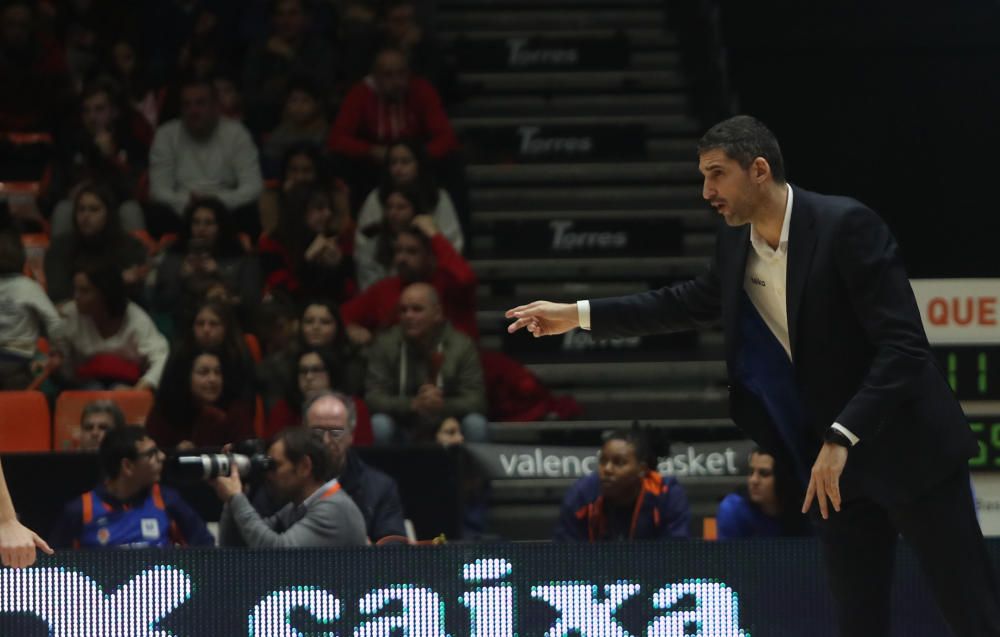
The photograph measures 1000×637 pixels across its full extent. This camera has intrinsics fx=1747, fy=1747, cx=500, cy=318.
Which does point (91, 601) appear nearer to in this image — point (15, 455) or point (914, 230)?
point (15, 455)

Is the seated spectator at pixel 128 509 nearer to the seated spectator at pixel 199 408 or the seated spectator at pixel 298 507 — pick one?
the seated spectator at pixel 298 507

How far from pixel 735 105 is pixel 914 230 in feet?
4.98

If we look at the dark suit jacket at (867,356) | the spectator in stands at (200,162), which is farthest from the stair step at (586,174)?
the dark suit jacket at (867,356)

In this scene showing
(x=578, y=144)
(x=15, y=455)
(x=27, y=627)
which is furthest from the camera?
(x=578, y=144)

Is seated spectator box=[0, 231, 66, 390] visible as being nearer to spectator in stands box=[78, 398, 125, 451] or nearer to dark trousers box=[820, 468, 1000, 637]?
spectator in stands box=[78, 398, 125, 451]

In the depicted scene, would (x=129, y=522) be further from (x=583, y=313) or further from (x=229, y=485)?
(x=583, y=313)

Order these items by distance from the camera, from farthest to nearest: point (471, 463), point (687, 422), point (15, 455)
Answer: point (687, 422) < point (471, 463) < point (15, 455)

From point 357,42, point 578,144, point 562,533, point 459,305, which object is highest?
point 357,42

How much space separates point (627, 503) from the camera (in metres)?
8.13

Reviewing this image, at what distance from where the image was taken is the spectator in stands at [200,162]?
11211mm

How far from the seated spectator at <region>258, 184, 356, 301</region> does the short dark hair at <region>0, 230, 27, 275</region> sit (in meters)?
1.43

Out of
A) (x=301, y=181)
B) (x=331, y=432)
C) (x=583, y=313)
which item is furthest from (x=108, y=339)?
(x=583, y=313)

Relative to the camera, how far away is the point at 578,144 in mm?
12250

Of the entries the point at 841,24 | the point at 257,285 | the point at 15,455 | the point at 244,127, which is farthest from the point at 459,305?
the point at 841,24
